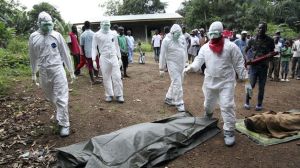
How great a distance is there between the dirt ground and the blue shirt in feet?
3.47

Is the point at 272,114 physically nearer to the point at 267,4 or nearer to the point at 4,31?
the point at 4,31

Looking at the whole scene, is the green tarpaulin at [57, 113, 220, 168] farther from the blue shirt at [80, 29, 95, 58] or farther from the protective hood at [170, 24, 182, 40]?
the blue shirt at [80, 29, 95, 58]

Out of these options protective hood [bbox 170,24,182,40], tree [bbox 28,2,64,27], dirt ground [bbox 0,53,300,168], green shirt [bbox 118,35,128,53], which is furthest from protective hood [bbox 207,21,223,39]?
tree [bbox 28,2,64,27]

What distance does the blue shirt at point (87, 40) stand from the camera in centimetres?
995

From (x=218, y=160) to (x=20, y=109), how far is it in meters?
5.00

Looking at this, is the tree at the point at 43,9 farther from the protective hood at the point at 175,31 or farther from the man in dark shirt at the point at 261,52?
the man in dark shirt at the point at 261,52


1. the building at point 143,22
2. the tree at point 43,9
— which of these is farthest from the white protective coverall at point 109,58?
the tree at point 43,9

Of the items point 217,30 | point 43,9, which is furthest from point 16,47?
point 43,9

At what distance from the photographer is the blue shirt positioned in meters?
9.95

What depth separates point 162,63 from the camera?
7730mm

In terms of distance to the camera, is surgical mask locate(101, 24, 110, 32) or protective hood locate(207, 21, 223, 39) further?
surgical mask locate(101, 24, 110, 32)

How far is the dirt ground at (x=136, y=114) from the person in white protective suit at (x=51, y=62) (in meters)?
0.58

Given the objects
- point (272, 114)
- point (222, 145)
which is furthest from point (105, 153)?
point (272, 114)

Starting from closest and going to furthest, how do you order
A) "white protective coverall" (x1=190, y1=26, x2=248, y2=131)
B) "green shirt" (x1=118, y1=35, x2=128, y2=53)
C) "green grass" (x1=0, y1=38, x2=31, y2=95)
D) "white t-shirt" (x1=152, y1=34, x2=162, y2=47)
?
"white protective coverall" (x1=190, y1=26, x2=248, y2=131) → "green grass" (x1=0, y1=38, x2=31, y2=95) → "green shirt" (x1=118, y1=35, x2=128, y2=53) → "white t-shirt" (x1=152, y1=34, x2=162, y2=47)
